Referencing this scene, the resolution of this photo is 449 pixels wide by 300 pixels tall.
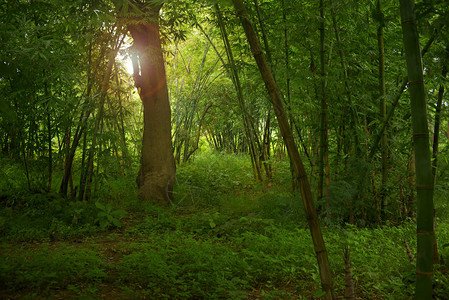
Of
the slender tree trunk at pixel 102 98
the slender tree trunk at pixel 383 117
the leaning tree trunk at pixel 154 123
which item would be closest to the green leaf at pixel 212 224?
the leaning tree trunk at pixel 154 123

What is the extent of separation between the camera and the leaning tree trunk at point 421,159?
1.09 meters

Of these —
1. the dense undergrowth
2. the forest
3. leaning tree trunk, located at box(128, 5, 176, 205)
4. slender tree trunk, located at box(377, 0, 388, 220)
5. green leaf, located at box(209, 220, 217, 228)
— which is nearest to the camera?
the forest

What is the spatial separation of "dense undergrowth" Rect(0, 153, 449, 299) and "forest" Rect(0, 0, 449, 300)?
0.01 metres

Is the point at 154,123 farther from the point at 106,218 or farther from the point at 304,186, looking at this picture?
the point at 304,186

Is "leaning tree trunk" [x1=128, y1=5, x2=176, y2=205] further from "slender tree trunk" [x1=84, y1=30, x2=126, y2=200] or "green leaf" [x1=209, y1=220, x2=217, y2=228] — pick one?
"green leaf" [x1=209, y1=220, x2=217, y2=228]

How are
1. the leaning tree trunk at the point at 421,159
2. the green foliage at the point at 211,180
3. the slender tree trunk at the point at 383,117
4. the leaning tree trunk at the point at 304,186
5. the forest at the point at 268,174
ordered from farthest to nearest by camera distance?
the green foliage at the point at 211,180, the slender tree trunk at the point at 383,117, the forest at the point at 268,174, the leaning tree trunk at the point at 304,186, the leaning tree trunk at the point at 421,159

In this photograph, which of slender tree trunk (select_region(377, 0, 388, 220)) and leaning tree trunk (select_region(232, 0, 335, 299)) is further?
slender tree trunk (select_region(377, 0, 388, 220))

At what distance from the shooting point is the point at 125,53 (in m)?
3.98

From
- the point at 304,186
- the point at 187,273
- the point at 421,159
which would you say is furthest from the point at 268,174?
the point at 421,159

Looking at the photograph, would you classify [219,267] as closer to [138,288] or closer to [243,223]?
[138,288]

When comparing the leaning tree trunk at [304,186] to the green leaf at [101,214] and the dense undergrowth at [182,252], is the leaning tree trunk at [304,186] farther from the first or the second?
the green leaf at [101,214]

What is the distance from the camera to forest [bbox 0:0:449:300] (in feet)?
5.22

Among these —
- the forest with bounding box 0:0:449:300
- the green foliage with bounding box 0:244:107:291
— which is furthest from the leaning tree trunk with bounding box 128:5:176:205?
the green foliage with bounding box 0:244:107:291

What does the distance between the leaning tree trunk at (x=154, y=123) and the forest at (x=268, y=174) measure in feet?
0.05
